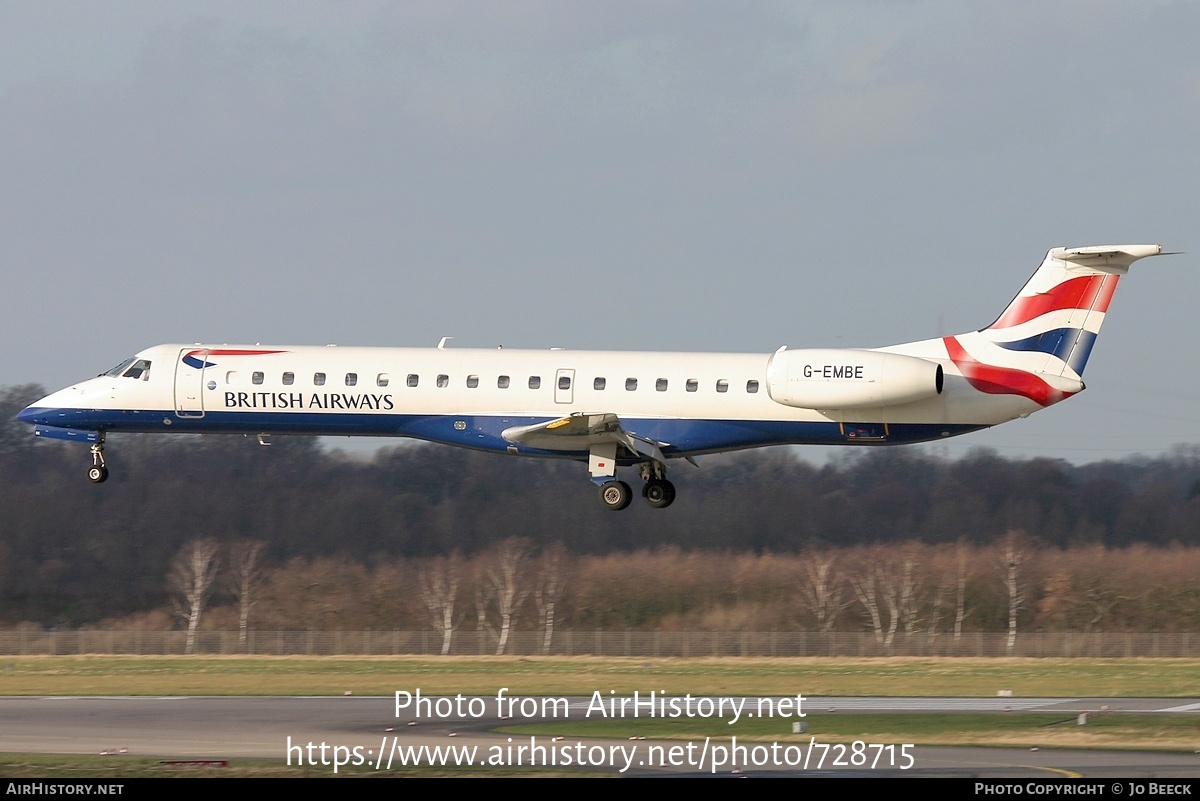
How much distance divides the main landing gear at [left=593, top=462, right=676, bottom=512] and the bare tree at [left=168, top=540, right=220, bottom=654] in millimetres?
25988

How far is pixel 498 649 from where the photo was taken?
2164 inches

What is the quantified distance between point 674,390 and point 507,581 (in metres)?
22.7

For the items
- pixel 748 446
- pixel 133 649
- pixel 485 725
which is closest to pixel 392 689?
pixel 485 725

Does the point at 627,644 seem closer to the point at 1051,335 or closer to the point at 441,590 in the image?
the point at 441,590

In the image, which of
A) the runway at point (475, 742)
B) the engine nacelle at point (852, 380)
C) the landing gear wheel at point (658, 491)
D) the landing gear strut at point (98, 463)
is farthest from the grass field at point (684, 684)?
the engine nacelle at point (852, 380)

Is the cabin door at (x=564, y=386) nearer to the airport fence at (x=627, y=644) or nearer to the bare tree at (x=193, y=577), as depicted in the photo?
the airport fence at (x=627, y=644)

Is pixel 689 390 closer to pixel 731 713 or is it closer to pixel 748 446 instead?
pixel 748 446

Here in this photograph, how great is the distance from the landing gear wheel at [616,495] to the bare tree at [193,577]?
86.6 feet

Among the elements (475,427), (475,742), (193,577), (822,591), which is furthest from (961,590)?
(475,742)

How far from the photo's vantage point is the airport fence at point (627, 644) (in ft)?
172

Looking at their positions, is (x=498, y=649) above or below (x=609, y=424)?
below

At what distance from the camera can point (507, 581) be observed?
57375 millimetres

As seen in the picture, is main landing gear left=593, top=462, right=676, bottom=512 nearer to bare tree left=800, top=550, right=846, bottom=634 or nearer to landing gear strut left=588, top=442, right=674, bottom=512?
landing gear strut left=588, top=442, right=674, bottom=512
